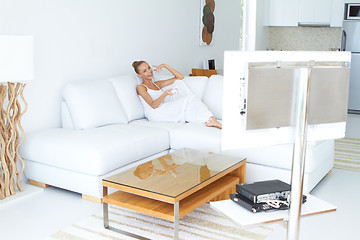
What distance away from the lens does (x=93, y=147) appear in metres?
3.12

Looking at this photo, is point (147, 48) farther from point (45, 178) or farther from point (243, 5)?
point (243, 5)

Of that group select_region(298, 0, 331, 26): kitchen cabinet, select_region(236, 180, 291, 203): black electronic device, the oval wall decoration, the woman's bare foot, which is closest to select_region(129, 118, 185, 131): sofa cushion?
the woman's bare foot

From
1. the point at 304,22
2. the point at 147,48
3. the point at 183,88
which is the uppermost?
the point at 304,22

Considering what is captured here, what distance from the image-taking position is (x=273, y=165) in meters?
3.31

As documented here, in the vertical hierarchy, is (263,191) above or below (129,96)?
below

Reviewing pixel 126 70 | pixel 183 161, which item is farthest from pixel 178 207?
pixel 126 70

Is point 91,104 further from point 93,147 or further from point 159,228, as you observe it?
point 159,228

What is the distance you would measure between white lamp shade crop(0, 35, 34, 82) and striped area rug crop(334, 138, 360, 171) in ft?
10.00

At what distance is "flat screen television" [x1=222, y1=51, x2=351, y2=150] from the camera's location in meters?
1.50

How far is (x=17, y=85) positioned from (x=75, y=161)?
75 cm

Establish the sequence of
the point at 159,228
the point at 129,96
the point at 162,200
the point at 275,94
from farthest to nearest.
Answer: the point at 129,96, the point at 159,228, the point at 162,200, the point at 275,94

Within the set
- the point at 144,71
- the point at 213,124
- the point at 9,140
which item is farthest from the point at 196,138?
the point at 9,140

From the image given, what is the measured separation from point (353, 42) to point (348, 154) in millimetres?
3243

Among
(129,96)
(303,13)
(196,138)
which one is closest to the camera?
(196,138)
